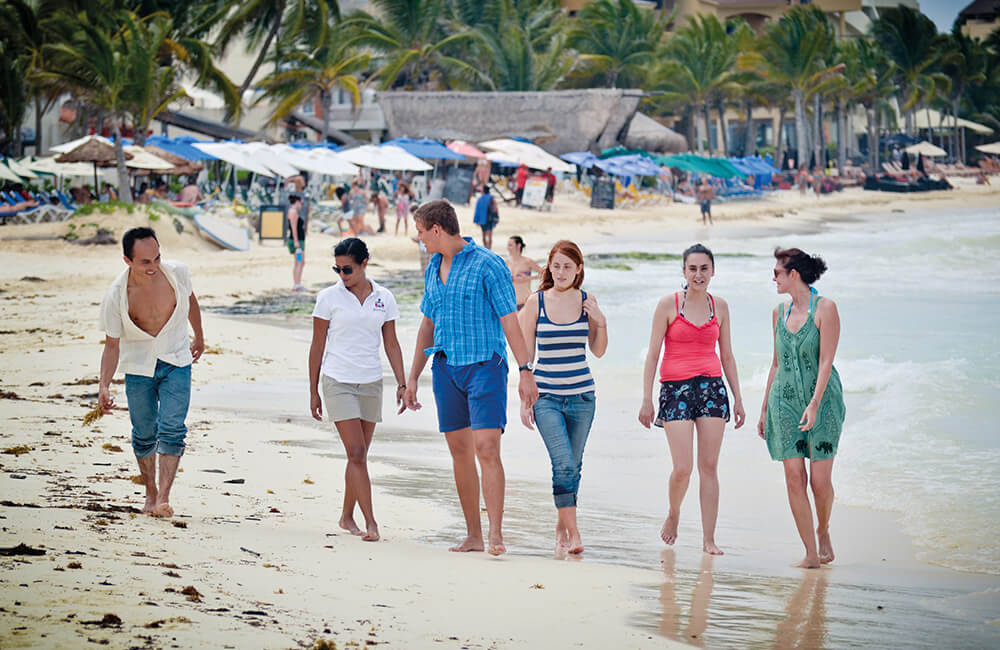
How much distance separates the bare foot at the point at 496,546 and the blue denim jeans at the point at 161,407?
4.56 feet

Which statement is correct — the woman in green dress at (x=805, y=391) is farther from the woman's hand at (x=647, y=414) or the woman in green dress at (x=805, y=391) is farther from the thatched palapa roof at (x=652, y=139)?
the thatched palapa roof at (x=652, y=139)

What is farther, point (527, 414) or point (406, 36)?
point (406, 36)

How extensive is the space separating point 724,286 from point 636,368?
9651 mm

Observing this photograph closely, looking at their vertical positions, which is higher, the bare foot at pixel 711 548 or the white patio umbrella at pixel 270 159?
the white patio umbrella at pixel 270 159

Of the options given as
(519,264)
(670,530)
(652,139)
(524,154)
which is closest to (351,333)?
(670,530)

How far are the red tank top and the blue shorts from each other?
815 mm

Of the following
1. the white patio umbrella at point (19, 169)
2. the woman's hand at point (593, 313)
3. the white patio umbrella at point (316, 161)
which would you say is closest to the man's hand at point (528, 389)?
the woman's hand at point (593, 313)

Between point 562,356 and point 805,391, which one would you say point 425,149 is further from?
point 805,391

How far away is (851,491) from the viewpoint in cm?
708

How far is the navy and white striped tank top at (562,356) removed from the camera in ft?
16.7

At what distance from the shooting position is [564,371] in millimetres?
5102

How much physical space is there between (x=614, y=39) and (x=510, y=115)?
1527 cm

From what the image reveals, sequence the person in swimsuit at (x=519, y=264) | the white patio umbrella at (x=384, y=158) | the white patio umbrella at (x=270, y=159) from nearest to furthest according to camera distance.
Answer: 1. the person in swimsuit at (x=519, y=264)
2. the white patio umbrella at (x=270, y=159)
3. the white patio umbrella at (x=384, y=158)

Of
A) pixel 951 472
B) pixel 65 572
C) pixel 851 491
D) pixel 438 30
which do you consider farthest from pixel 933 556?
pixel 438 30
